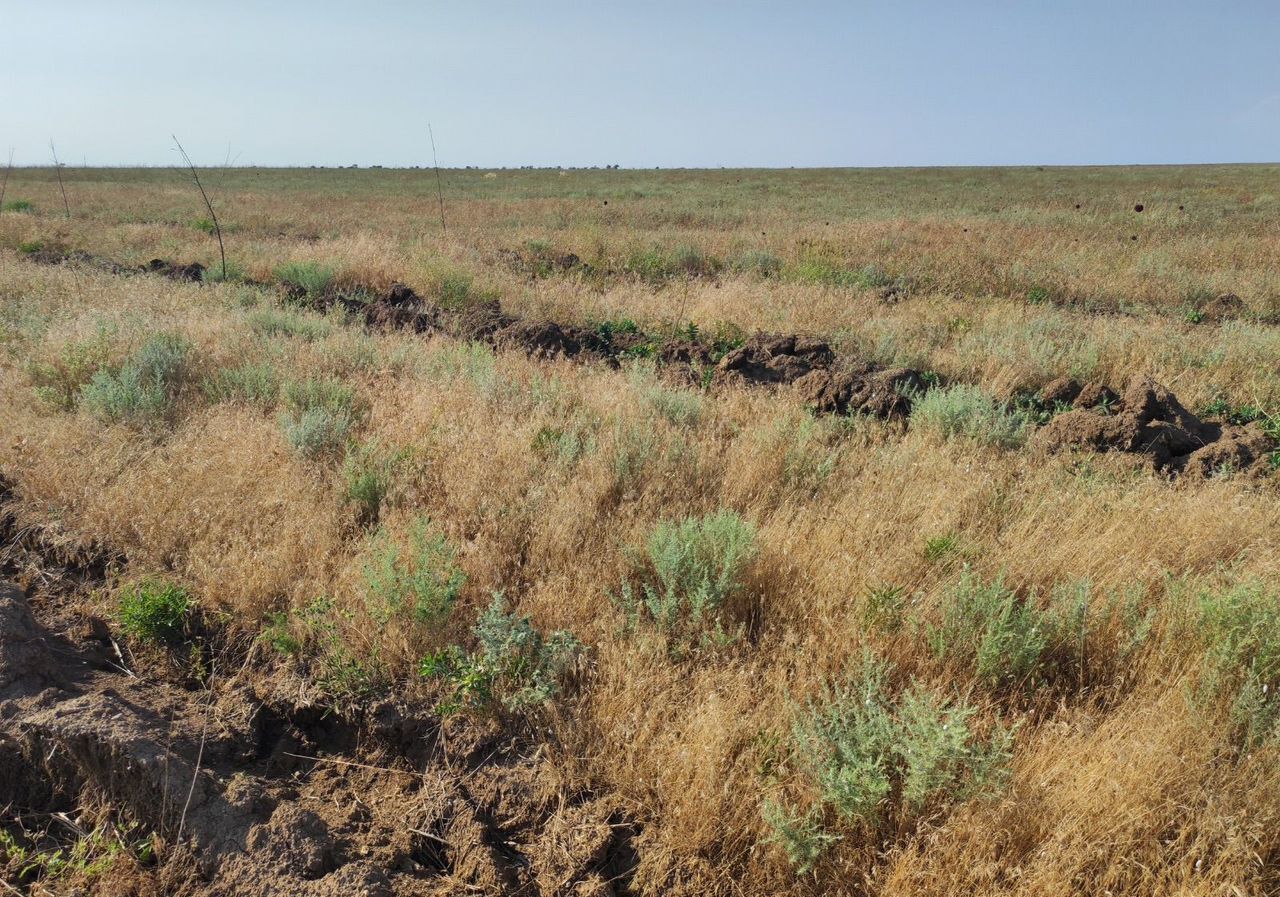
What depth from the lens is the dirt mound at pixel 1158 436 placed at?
5492mm

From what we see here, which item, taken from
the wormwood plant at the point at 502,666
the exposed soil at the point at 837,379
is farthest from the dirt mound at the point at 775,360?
the wormwood plant at the point at 502,666

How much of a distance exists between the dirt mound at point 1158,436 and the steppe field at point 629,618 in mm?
39

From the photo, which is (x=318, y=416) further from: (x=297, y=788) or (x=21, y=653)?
(x=297, y=788)

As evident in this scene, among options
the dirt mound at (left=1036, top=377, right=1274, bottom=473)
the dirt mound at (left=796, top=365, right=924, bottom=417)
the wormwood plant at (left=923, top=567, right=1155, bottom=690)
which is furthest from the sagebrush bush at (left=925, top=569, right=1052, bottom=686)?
the dirt mound at (left=796, top=365, right=924, bottom=417)

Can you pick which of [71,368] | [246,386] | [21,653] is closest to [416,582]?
[21,653]

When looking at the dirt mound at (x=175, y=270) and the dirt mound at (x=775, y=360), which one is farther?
the dirt mound at (x=175, y=270)

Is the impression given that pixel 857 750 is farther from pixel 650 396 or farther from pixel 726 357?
pixel 726 357

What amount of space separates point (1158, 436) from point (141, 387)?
26.9 feet

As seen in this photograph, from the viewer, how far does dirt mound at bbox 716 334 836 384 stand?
7.60m

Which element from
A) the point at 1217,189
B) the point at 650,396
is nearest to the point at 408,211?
the point at 650,396

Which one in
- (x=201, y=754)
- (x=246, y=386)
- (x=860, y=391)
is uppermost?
(x=246, y=386)

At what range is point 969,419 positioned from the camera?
234 inches

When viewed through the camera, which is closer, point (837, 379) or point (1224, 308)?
point (837, 379)

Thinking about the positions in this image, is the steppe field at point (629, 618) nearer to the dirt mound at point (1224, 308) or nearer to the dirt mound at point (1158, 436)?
the dirt mound at point (1158, 436)
